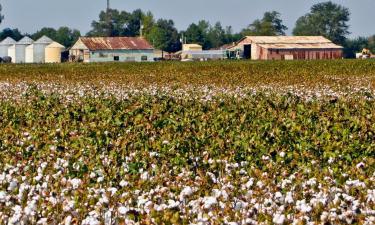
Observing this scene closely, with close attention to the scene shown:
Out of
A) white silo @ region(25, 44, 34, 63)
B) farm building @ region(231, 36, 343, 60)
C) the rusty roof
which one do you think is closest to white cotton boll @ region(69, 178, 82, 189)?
the rusty roof

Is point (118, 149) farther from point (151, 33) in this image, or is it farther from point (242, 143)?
point (151, 33)

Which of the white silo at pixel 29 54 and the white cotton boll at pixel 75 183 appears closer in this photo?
the white cotton boll at pixel 75 183

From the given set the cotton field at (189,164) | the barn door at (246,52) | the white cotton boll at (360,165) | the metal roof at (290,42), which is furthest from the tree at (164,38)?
the white cotton boll at (360,165)

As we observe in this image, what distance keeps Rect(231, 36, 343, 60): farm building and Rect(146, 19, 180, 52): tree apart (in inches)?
2280

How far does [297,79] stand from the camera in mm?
36500


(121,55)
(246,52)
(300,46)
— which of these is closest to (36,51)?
(121,55)

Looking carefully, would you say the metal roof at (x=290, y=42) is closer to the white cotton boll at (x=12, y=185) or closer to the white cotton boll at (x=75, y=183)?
the white cotton boll at (x=75, y=183)

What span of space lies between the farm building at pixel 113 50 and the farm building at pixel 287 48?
721 inches

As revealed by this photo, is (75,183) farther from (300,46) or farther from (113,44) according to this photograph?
(300,46)

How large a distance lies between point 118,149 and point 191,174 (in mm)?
2496

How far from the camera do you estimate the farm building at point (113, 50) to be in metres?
111

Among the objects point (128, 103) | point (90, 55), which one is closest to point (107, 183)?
point (128, 103)

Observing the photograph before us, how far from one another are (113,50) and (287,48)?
27.4 meters

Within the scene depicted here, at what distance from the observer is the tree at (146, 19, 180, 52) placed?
612 ft
